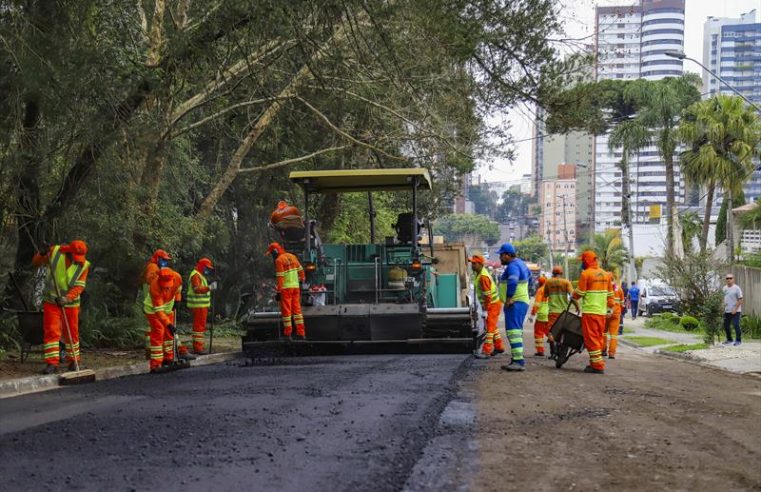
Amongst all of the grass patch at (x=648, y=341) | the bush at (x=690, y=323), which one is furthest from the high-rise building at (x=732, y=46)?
the grass patch at (x=648, y=341)

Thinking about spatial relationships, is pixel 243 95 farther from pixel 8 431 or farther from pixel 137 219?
pixel 8 431

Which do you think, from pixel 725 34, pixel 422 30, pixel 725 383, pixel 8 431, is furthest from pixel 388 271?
pixel 725 34

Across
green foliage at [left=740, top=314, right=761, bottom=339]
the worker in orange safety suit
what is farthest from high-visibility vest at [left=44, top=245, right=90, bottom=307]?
green foliage at [left=740, top=314, right=761, bottom=339]

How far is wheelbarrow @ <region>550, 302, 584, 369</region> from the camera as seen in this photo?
42.3 feet

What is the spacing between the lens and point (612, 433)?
7.30 metres

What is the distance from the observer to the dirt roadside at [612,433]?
5.73 metres

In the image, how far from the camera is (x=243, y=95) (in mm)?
19203

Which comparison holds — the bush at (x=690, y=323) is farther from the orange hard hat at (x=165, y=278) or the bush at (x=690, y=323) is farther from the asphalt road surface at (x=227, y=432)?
the orange hard hat at (x=165, y=278)

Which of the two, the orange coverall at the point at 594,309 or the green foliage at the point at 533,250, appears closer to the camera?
the orange coverall at the point at 594,309

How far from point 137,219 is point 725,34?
14105 cm

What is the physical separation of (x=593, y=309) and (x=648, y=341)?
37.0 ft

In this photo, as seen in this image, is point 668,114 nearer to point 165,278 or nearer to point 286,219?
point 286,219

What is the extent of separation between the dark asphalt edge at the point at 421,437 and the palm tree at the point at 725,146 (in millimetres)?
28095

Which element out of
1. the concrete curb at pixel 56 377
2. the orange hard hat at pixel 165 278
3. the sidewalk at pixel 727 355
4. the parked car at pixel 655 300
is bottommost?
the parked car at pixel 655 300
